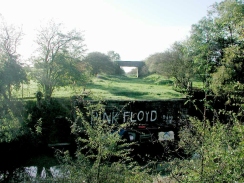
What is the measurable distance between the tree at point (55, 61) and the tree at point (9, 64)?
1641 mm

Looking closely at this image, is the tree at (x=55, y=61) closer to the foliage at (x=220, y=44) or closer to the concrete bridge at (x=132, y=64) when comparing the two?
the foliage at (x=220, y=44)

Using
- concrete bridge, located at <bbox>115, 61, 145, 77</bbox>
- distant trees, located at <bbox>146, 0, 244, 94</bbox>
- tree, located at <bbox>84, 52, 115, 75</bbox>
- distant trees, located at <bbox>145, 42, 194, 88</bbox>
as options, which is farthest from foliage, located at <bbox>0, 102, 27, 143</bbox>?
concrete bridge, located at <bbox>115, 61, 145, 77</bbox>

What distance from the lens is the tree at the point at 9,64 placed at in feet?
44.4

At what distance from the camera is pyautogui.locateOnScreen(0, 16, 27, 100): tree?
13.5 meters

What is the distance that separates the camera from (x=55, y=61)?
632 inches

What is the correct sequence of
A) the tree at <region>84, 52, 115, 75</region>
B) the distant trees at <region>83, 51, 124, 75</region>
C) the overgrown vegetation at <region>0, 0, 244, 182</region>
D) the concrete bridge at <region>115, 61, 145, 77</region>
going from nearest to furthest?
the overgrown vegetation at <region>0, 0, 244, 182</region>, the distant trees at <region>83, 51, 124, 75</region>, the tree at <region>84, 52, 115, 75</region>, the concrete bridge at <region>115, 61, 145, 77</region>

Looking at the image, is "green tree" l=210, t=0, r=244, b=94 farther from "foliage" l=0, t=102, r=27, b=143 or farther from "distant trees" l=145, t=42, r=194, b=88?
"foliage" l=0, t=102, r=27, b=143

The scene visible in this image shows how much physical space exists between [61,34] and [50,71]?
8.36ft

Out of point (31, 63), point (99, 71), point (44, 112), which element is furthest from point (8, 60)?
point (99, 71)

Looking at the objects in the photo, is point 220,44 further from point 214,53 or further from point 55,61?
point 55,61

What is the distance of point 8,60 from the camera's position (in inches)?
541

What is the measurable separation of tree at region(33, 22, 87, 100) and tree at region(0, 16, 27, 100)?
1.64 metres

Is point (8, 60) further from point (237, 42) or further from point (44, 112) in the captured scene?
point (237, 42)

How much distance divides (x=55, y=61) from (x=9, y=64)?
10.1 ft
